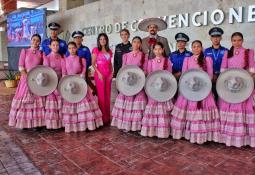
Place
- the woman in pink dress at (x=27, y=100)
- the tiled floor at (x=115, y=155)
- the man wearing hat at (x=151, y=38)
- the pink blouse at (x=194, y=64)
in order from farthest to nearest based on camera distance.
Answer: the man wearing hat at (x=151, y=38) < the woman in pink dress at (x=27, y=100) < the pink blouse at (x=194, y=64) < the tiled floor at (x=115, y=155)

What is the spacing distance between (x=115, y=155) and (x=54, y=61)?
5.51 feet

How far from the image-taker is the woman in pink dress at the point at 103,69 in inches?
175

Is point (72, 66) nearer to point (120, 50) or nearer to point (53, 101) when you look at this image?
point (53, 101)

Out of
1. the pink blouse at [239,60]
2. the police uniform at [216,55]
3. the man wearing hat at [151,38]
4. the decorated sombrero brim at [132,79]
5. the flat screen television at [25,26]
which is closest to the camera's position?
the pink blouse at [239,60]

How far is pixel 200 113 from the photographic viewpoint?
364 centimetres

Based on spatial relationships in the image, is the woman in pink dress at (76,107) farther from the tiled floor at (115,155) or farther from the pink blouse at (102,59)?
the pink blouse at (102,59)

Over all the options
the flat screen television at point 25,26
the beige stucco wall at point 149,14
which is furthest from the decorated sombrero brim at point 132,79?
the flat screen television at point 25,26

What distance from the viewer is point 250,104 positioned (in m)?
3.54

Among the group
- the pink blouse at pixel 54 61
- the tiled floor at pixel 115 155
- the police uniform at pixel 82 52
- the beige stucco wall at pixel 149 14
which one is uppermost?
the beige stucco wall at pixel 149 14

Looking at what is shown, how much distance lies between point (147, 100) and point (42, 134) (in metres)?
1.55

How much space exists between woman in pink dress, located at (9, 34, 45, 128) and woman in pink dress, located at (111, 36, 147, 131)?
3.62ft

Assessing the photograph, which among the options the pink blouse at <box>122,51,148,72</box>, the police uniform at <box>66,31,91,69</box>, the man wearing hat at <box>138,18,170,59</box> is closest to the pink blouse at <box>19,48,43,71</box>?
the police uniform at <box>66,31,91,69</box>

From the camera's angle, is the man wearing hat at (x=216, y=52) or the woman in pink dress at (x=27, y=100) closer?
the man wearing hat at (x=216, y=52)

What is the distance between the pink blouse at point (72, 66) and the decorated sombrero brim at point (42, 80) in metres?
0.17
